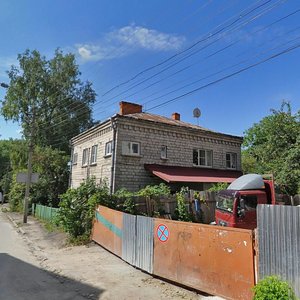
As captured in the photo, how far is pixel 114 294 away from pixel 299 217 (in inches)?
165

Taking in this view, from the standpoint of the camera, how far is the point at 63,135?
40000 mm

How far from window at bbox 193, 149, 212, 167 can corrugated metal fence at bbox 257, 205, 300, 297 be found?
17.1m

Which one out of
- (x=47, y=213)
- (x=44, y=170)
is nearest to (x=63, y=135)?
(x=44, y=170)

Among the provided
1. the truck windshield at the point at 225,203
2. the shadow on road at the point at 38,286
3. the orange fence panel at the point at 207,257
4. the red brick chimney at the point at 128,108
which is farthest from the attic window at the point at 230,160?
the shadow on road at the point at 38,286

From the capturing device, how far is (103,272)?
8828mm

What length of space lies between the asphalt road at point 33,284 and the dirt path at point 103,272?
23cm

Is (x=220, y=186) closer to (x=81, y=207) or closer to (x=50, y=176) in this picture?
(x=81, y=207)

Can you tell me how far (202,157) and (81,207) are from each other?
11.7 meters

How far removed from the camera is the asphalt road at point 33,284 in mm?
7051

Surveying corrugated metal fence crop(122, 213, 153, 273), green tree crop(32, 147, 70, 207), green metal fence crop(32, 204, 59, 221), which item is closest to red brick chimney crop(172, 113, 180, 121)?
green tree crop(32, 147, 70, 207)

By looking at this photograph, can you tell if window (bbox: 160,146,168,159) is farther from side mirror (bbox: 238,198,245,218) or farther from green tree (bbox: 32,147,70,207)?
green tree (bbox: 32,147,70,207)

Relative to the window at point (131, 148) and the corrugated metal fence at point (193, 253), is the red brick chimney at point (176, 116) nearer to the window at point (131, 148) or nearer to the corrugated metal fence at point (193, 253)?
the window at point (131, 148)

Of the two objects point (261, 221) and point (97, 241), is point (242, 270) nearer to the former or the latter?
point (261, 221)

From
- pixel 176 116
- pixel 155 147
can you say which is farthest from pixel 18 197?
pixel 155 147
